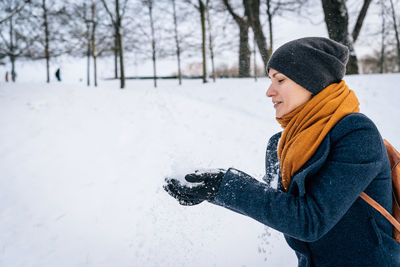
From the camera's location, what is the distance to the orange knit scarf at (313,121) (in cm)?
92

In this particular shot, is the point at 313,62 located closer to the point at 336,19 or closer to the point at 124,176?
the point at 124,176

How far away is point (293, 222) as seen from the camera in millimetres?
775

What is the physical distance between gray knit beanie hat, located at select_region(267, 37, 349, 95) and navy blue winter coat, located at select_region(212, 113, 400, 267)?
0.24 m

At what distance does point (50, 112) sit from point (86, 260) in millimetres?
5228

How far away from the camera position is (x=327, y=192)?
0.78m

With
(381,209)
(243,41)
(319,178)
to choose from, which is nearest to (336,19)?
(381,209)

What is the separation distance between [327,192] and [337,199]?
4 cm

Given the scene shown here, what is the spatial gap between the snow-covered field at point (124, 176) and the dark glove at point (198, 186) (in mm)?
133

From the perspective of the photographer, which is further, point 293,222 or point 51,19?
point 51,19

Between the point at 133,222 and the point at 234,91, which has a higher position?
the point at 234,91

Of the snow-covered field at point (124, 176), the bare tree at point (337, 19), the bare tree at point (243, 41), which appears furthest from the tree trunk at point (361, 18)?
the bare tree at point (243, 41)

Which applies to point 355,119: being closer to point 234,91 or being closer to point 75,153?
point 75,153

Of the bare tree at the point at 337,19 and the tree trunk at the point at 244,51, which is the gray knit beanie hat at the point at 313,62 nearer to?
the bare tree at the point at 337,19

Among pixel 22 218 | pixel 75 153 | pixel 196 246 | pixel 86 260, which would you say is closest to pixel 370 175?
pixel 196 246
